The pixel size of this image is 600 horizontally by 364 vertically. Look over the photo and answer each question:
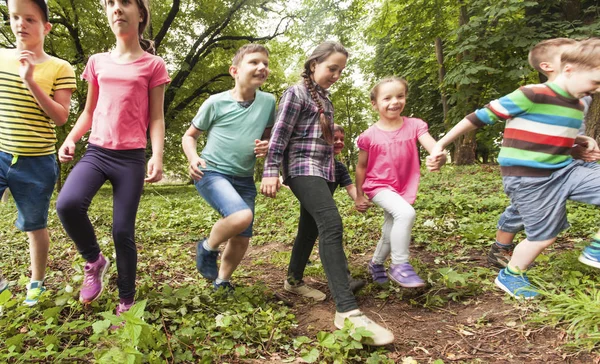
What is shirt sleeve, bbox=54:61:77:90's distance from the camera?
2613mm

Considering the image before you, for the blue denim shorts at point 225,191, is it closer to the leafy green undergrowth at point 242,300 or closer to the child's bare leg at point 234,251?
the child's bare leg at point 234,251

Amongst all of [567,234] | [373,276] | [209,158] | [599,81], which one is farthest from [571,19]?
→ [209,158]

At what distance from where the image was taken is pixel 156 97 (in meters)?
2.48

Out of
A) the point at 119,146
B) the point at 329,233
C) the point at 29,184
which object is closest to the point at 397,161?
the point at 329,233

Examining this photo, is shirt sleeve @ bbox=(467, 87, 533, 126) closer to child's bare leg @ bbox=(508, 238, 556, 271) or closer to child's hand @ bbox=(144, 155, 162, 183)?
child's bare leg @ bbox=(508, 238, 556, 271)

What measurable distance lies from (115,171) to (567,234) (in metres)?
4.27

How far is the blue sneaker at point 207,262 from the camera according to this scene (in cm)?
293

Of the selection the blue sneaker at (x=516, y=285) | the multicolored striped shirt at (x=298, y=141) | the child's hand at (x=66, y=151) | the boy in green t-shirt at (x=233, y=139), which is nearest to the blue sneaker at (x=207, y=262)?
the boy in green t-shirt at (x=233, y=139)

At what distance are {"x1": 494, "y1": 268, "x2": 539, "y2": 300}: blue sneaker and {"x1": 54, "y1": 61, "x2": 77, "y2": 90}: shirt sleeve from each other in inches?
135

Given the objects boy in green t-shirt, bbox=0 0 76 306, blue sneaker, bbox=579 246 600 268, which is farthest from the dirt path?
boy in green t-shirt, bbox=0 0 76 306

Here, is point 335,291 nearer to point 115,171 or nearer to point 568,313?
point 568,313

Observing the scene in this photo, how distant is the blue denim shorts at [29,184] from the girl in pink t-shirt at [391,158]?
2344 mm

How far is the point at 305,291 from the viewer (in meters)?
3.05

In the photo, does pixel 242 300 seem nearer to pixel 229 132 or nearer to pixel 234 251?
pixel 234 251
